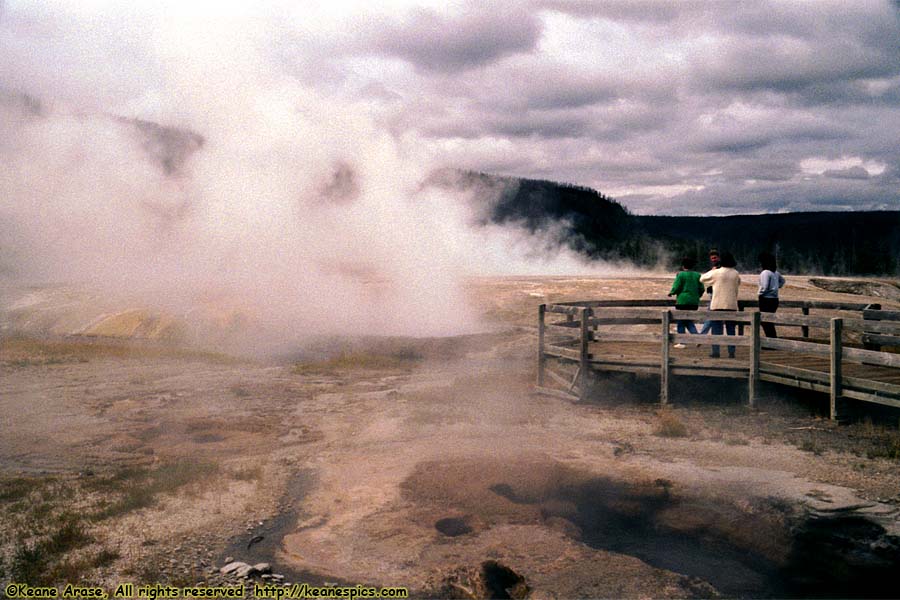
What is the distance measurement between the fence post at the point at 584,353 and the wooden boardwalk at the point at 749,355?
1 cm

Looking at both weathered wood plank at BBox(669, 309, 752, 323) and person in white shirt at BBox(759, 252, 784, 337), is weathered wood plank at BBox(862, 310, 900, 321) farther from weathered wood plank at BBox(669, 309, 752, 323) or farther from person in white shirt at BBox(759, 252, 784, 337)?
weathered wood plank at BBox(669, 309, 752, 323)

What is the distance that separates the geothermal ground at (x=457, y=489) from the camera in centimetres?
498

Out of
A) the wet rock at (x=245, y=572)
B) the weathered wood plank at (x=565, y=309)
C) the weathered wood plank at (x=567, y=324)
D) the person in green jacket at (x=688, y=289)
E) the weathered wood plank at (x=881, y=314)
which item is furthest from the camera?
the weathered wood plank at (x=567, y=324)

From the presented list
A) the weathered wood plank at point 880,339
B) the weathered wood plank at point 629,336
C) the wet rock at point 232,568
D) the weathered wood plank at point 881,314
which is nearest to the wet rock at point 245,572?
the wet rock at point 232,568

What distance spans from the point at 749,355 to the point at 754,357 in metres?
0.52

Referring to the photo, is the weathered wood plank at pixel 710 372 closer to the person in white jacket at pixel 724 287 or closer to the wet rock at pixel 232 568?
the person in white jacket at pixel 724 287

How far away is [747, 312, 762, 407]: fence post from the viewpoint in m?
9.09

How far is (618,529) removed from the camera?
18.5ft

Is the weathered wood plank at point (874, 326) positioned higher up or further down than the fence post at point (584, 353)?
higher up

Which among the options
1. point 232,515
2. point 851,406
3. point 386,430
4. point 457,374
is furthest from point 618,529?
point 457,374

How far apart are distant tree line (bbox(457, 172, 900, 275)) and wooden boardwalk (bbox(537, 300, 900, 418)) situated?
33886mm

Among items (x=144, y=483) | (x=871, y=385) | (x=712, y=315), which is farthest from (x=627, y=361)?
(x=144, y=483)

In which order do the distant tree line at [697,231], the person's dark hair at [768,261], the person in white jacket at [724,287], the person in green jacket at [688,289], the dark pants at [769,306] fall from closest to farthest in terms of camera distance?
1. the person's dark hair at [768,261]
2. the person in white jacket at [724,287]
3. the dark pants at [769,306]
4. the person in green jacket at [688,289]
5. the distant tree line at [697,231]

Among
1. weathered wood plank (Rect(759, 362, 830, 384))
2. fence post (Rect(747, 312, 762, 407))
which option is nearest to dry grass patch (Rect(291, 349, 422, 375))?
fence post (Rect(747, 312, 762, 407))
